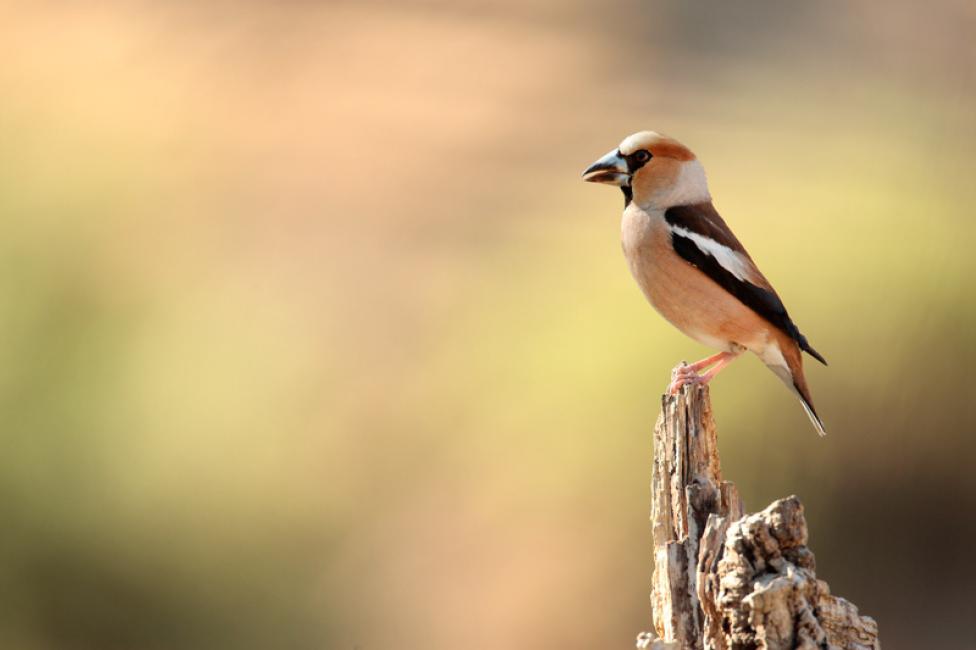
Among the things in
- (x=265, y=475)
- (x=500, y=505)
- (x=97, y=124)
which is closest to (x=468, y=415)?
(x=500, y=505)

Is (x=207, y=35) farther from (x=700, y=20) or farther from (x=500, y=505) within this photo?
(x=500, y=505)

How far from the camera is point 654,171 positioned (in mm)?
5039

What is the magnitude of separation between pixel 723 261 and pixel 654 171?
0.47 m

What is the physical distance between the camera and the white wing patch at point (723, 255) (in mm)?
4859

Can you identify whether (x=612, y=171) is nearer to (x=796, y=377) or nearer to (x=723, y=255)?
(x=723, y=255)

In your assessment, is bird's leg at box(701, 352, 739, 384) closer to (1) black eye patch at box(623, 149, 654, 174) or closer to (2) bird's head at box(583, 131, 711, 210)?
(2) bird's head at box(583, 131, 711, 210)

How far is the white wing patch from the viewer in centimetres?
486

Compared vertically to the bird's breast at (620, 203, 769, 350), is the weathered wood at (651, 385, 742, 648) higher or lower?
lower

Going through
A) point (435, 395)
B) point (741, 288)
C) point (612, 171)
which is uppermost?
point (612, 171)

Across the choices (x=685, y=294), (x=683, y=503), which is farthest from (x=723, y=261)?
(x=683, y=503)

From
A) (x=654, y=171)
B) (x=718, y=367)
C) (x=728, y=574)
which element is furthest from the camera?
(x=654, y=171)

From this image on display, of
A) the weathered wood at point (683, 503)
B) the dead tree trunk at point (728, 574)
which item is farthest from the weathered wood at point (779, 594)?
the weathered wood at point (683, 503)

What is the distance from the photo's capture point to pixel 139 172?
13875 mm

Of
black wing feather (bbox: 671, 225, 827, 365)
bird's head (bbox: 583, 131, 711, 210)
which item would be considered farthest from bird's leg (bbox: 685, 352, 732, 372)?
bird's head (bbox: 583, 131, 711, 210)
